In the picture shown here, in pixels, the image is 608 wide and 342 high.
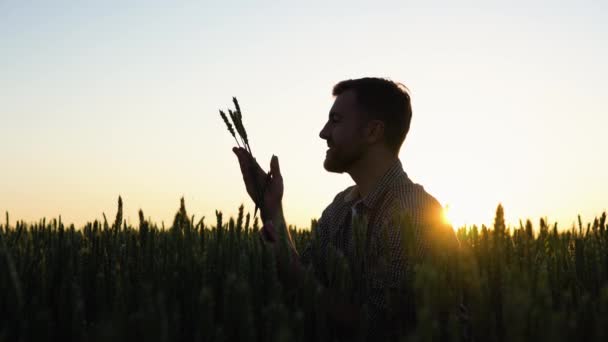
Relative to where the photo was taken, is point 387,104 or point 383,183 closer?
point 383,183

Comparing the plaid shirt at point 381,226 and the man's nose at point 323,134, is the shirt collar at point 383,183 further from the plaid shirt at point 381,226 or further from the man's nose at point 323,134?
the man's nose at point 323,134

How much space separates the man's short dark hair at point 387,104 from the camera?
170 inches

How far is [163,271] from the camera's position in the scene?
6.80 feet

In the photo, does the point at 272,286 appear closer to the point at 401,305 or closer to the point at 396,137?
the point at 401,305

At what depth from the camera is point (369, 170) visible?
13.5ft

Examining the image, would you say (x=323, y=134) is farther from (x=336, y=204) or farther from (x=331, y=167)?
(x=336, y=204)

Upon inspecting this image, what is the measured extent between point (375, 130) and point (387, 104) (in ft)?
0.92

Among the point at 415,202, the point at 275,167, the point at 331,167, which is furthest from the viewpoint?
the point at 331,167

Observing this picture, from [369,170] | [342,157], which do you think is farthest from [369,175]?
[342,157]

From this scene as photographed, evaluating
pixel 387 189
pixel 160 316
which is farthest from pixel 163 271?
pixel 387 189

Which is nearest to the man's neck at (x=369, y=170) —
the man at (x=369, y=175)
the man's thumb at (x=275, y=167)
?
the man at (x=369, y=175)

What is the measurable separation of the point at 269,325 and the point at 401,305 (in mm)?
785

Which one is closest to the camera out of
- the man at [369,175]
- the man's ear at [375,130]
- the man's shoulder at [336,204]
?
the man at [369,175]

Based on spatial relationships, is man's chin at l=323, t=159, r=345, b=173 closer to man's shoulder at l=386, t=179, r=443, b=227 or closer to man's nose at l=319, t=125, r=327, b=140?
man's nose at l=319, t=125, r=327, b=140
